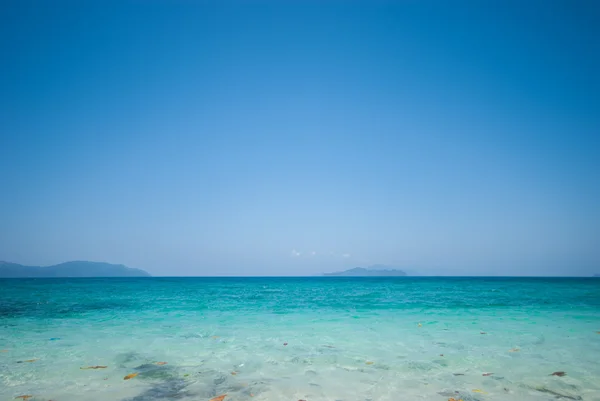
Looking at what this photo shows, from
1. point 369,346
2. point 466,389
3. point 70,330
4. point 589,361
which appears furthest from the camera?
point 70,330

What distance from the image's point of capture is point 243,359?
24.3 ft

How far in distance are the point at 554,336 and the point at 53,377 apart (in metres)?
13.2

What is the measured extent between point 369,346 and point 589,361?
4.77 meters

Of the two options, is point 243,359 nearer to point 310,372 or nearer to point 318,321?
point 310,372

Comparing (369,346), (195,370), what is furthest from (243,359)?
(369,346)

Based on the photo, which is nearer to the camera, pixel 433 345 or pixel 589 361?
pixel 589 361

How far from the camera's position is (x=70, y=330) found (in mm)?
11297

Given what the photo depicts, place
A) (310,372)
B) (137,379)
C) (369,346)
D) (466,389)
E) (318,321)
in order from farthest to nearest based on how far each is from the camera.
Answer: (318,321)
(369,346)
(310,372)
(137,379)
(466,389)

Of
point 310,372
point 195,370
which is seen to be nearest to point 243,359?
point 195,370

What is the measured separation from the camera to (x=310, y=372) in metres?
6.41

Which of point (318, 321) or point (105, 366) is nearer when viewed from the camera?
point (105, 366)

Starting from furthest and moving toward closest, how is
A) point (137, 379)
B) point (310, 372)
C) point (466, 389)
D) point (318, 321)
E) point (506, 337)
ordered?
point (318, 321)
point (506, 337)
point (310, 372)
point (137, 379)
point (466, 389)

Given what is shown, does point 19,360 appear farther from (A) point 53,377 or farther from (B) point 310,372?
(B) point 310,372

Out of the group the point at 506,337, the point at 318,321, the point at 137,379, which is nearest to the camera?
the point at 137,379
